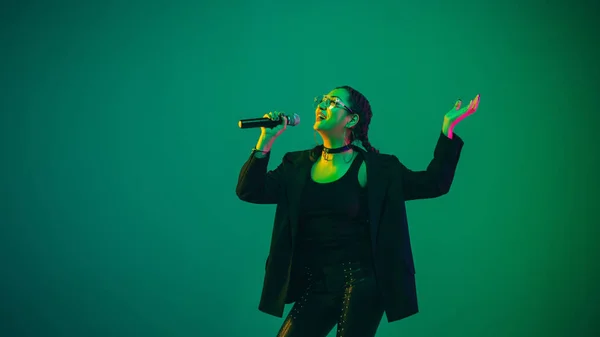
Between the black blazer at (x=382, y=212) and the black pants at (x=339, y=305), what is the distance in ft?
0.20

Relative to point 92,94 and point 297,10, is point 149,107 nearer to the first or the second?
point 92,94

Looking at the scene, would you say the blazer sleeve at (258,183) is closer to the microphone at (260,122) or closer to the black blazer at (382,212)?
the black blazer at (382,212)

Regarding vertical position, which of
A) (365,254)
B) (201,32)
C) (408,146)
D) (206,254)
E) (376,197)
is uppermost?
(201,32)

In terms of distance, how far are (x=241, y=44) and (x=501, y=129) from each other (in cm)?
146

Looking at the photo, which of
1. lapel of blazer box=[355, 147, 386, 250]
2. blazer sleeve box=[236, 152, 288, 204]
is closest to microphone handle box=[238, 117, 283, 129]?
blazer sleeve box=[236, 152, 288, 204]

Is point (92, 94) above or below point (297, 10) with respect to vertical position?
below

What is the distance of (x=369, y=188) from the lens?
7.38ft

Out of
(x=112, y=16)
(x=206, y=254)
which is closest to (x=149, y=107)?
(x=112, y=16)

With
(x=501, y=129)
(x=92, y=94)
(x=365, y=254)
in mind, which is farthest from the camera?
(x=92, y=94)

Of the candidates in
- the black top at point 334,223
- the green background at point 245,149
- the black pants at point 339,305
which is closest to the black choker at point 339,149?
the black top at point 334,223

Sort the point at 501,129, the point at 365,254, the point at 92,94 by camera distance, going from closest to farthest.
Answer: the point at 365,254 → the point at 501,129 → the point at 92,94

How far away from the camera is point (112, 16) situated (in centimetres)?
354

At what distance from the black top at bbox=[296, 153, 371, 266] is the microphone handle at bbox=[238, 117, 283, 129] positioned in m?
0.26

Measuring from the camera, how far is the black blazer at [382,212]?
2221 mm
